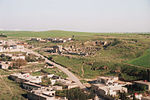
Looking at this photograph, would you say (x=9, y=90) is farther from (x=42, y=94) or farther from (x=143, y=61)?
(x=143, y=61)

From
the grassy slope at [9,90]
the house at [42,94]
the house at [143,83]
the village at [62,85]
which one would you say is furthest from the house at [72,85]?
the house at [143,83]

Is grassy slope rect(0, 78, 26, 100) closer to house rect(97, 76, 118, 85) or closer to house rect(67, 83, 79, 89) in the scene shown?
house rect(67, 83, 79, 89)

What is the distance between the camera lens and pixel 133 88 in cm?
3634

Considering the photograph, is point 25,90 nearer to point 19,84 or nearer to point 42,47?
point 19,84

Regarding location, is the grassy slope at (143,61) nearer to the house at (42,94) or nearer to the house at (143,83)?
the house at (143,83)

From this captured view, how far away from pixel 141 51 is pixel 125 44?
28.9 feet

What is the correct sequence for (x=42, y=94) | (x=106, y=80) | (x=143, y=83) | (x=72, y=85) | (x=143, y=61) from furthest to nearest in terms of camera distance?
(x=143, y=61), (x=106, y=80), (x=72, y=85), (x=143, y=83), (x=42, y=94)

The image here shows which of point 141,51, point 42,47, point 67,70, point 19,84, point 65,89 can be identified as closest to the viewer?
point 65,89

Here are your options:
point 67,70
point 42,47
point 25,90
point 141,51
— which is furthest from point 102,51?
point 25,90

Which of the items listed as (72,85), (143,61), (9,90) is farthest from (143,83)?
(9,90)

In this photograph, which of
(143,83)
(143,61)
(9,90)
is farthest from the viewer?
(143,61)

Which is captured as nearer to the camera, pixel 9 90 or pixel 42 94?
pixel 42 94

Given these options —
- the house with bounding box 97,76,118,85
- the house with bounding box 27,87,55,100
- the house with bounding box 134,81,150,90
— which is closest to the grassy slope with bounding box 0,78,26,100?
the house with bounding box 27,87,55,100

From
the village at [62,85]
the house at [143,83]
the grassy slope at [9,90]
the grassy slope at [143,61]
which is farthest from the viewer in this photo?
the grassy slope at [143,61]
